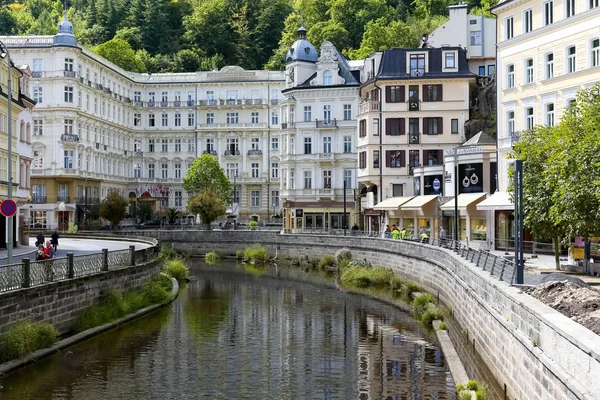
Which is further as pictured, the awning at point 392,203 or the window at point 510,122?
the awning at point 392,203

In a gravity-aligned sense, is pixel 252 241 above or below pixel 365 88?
below

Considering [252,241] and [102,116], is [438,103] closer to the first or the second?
[252,241]

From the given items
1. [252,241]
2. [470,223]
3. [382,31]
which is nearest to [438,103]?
[470,223]

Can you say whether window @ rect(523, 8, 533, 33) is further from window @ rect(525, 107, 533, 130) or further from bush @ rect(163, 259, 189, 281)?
bush @ rect(163, 259, 189, 281)

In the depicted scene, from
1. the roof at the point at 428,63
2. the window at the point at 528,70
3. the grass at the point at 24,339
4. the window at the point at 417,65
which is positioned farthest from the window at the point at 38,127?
the grass at the point at 24,339

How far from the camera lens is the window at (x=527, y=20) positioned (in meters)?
47.3

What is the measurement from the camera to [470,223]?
2117 inches

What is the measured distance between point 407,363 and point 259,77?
78060 mm

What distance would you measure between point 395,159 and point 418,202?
343 inches

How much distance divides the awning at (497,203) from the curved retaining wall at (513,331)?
4.82 m

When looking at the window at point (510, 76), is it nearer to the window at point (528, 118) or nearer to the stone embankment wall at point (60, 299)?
the window at point (528, 118)

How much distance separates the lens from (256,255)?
233ft

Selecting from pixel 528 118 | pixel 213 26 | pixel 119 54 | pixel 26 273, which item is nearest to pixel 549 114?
pixel 528 118

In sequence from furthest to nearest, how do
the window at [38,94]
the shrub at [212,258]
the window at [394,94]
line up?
the window at [38,94], the shrub at [212,258], the window at [394,94]
